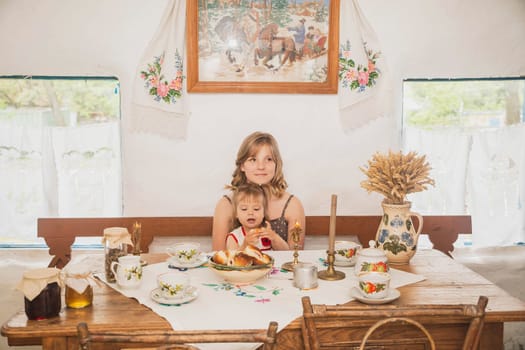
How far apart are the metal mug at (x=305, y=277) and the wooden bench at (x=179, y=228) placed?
1320 millimetres

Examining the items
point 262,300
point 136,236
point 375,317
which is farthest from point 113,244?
point 375,317

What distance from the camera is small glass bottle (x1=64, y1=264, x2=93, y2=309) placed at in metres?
1.82

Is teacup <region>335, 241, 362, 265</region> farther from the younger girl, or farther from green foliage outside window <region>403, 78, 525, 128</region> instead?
green foliage outside window <region>403, 78, 525, 128</region>

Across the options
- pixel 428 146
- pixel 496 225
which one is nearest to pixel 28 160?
pixel 428 146

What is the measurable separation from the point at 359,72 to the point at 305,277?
1.68 metres

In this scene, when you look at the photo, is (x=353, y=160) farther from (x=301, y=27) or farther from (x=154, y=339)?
(x=154, y=339)

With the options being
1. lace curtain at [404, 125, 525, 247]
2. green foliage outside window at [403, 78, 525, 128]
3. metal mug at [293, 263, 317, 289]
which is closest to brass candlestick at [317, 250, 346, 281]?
metal mug at [293, 263, 317, 289]

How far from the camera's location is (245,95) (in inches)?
130

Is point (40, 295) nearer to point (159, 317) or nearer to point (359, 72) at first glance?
point (159, 317)

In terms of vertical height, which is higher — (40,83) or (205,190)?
(40,83)

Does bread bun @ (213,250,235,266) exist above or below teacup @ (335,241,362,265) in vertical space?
above

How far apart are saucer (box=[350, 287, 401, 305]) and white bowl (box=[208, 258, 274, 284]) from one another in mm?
336

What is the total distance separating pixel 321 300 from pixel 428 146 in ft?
6.14

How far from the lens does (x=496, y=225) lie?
3512 millimetres
